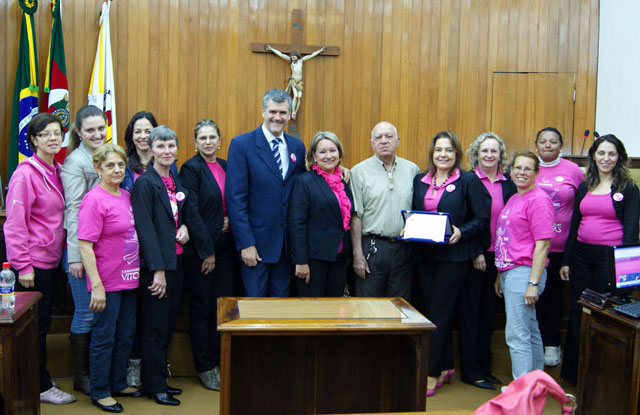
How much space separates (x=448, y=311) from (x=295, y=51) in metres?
2.84

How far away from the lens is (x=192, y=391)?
344cm

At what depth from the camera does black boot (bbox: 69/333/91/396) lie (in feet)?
10.4

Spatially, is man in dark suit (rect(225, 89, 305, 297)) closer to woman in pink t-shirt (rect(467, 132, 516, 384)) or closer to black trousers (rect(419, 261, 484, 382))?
black trousers (rect(419, 261, 484, 382))

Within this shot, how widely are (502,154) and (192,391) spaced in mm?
2302

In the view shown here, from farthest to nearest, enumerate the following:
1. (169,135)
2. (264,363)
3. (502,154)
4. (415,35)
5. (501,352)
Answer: (415,35)
(501,352)
(502,154)
(169,135)
(264,363)

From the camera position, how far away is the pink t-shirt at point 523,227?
314cm

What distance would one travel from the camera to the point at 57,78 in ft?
15.2

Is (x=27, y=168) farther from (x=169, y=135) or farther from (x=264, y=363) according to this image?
(x=264, y=363)

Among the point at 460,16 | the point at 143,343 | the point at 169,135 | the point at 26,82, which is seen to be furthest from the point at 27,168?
the point at 460,16

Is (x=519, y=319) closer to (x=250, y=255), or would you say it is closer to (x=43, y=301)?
(x=250, y=255)

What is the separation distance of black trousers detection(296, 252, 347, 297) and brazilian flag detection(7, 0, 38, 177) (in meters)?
2.56

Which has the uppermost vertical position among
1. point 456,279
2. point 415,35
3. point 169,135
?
point 415,35

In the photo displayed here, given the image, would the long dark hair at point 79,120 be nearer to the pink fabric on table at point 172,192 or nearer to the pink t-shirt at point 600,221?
the pink fabric on table at point 172,192

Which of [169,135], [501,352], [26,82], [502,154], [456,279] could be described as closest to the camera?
[169,135]
